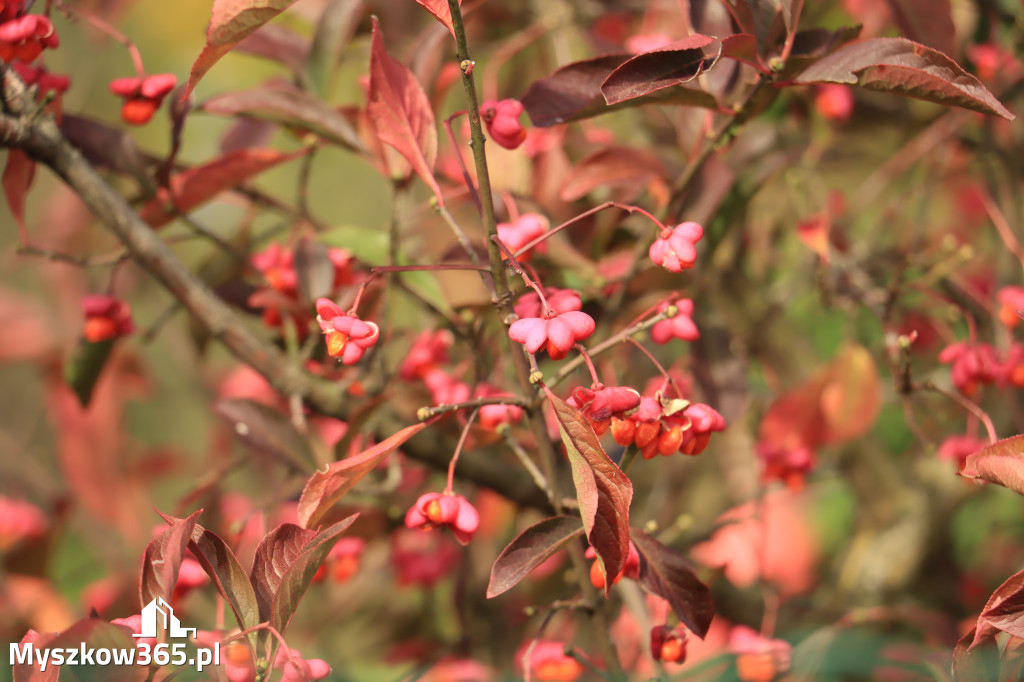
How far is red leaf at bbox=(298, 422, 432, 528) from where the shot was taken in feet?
1.88

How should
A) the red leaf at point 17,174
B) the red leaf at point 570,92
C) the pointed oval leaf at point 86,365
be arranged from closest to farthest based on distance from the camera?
the red leaf at point 570,92, the red leaf at point 17,174, the pointed oval leaf at point 86,365

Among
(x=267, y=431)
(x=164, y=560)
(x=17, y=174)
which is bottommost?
(x=267, y=431)

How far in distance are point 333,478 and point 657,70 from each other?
1.19 feet

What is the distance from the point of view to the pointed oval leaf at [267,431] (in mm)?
796

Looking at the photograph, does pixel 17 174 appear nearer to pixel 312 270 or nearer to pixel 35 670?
pixel 312 270

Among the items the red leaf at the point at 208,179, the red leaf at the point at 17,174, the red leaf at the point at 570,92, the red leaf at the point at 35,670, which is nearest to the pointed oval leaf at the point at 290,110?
the red leaf at the point at 208,179

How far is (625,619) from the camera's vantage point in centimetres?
129

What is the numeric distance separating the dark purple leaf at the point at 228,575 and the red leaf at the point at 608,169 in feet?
1.40

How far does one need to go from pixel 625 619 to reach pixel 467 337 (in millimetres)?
676

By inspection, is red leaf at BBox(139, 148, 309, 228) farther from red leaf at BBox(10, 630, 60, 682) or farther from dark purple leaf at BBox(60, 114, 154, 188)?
red leaf at BBox(10, 630, 60, 682)

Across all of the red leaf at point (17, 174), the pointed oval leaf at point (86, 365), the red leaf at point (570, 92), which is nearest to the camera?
the red leaf at point (570, 92)

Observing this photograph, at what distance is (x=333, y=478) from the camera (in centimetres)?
58

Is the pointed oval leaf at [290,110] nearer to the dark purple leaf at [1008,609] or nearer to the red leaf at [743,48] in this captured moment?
the red leaf at [743,48]

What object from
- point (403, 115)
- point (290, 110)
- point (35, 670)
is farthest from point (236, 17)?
point (35, 670)
